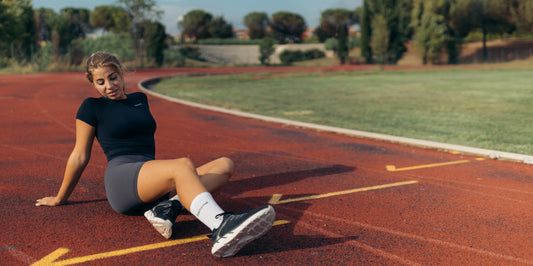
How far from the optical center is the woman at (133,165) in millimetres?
3502

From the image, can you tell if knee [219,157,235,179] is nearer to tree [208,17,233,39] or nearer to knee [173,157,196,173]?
knee [173,157,196,173]

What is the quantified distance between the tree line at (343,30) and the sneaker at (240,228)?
120ft

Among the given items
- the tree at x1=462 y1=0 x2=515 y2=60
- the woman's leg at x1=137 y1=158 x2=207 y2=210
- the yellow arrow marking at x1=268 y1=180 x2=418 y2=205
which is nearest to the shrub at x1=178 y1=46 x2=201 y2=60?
the tree at x1=462 y1=0 x2=515 y2=60

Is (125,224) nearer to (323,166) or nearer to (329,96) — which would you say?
(323,166)

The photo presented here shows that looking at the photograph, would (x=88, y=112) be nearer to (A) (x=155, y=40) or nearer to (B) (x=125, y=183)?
(B) (x=125, y=183)

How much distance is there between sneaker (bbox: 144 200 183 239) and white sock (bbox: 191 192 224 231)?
41cm

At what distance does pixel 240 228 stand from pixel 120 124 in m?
1.53

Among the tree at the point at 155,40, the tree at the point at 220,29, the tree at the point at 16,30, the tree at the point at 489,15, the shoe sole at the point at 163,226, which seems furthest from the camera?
the tree at the point at 220,29

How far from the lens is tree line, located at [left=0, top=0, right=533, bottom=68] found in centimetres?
3747

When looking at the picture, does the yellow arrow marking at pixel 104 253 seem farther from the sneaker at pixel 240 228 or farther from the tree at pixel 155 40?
the tree at pixel 155 40

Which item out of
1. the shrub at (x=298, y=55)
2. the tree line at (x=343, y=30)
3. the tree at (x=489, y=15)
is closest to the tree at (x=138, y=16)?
the tree line at (x=343, y=30)

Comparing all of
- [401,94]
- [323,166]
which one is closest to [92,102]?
[323,166]

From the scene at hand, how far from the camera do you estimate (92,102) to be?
3947 mm

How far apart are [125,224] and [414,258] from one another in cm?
246
